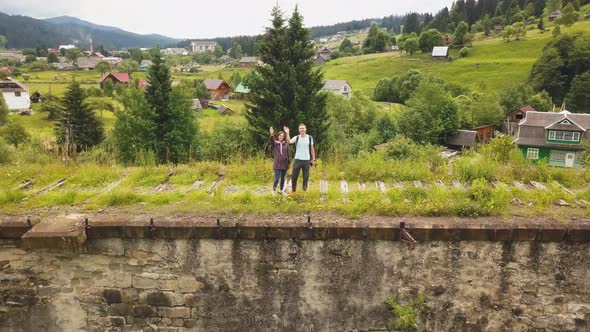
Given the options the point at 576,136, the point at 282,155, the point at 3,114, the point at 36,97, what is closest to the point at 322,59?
the point at 36,97

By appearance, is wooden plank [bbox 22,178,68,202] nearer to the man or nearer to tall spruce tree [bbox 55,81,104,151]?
the man

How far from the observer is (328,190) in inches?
285

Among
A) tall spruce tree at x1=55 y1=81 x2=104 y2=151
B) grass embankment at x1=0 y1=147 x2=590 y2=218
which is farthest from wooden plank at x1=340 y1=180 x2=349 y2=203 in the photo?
tall spruce tree at x1=55 y1=81 x2=104 y2=151

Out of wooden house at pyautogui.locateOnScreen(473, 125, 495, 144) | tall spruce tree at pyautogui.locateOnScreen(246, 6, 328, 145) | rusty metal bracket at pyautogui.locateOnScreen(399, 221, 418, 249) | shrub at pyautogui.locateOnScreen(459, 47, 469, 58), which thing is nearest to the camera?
rusty metal bracket at pyautogui.locateOnScreen(399, 221, 418, 249)

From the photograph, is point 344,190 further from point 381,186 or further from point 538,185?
point 538,185

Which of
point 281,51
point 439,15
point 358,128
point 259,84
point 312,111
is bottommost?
point 358,128

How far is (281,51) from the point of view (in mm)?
21953

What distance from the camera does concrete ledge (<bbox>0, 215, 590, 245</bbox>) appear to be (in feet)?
18.2

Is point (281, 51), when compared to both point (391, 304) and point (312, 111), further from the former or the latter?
point (391, 304)

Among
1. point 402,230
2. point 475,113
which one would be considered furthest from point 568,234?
point 475,113

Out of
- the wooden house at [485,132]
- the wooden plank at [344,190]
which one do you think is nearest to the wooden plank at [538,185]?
the wooden plank at [344,190]

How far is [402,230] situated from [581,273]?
8.58 feet

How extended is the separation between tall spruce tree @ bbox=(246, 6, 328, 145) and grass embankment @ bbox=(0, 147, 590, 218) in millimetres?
12909

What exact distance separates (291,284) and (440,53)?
91.9 m
